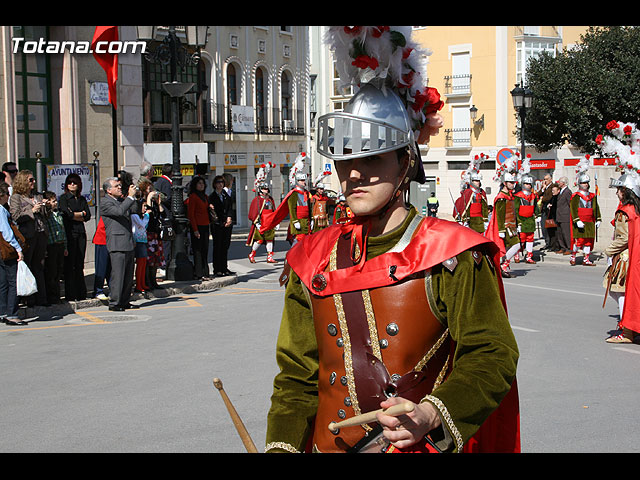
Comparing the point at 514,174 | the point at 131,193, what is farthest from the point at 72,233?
the point at 514,174

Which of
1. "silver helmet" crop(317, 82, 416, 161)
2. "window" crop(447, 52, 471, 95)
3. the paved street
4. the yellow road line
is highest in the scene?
"window" crop(447, 52, 471, 95)

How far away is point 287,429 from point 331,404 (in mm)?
182

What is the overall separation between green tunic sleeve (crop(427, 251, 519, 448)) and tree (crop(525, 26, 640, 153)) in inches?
1316

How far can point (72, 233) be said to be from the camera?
41.2ft

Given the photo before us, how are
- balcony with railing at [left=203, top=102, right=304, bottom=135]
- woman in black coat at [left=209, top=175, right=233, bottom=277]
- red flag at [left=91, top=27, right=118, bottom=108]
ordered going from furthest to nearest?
balcony with railing at [left=203, top=102, right=304, bottom=135] < red flag at [left=91, top=27, right=118, bottom=108] < woman in black coat at [left=209, top=175, right=233, bottom=277]

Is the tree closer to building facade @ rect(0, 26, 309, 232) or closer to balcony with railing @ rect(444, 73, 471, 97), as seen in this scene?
balcony with railing @ rect(444, 73, 471, 97)

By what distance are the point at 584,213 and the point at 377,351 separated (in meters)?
16.9

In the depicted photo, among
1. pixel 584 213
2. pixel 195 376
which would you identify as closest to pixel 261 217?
pixel 584 213

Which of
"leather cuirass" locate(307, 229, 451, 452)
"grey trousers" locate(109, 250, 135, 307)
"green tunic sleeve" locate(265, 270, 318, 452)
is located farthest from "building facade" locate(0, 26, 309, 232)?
"leather cuirass" locate(307, 229, 451, 452)

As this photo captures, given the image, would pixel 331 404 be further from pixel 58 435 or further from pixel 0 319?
pixel 0 319

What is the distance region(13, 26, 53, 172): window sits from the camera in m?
17.5

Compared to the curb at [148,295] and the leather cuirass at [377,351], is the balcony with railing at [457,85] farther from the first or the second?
the leather cuirass at [377,351]

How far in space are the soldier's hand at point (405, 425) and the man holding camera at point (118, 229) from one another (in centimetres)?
1005

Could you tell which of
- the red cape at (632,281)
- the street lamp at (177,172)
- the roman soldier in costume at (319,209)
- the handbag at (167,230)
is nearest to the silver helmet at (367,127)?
the red cape at (632,281)
